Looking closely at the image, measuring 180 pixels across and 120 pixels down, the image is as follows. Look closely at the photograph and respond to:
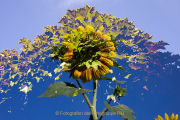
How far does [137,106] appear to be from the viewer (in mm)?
18875

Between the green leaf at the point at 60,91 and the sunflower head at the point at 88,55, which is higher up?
the sunflower head at the point at 88,55

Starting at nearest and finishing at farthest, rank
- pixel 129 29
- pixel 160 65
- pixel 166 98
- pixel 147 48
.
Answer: pixel 129 29
pixel 147 48
pixel 160 65
pixel 166 98

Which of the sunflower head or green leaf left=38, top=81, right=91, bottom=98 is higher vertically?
the sunflower head

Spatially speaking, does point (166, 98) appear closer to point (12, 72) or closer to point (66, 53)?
point (12, 72)

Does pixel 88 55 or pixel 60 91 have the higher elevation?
pixel 88 55

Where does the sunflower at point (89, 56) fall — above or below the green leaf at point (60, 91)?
above

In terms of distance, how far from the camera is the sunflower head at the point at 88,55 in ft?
2.44

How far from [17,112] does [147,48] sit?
A: 19.3 meters

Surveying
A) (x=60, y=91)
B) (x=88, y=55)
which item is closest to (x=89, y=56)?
(x=88, y=55)

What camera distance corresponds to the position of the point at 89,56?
0.77 meters

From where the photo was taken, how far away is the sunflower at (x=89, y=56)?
0.74 meters

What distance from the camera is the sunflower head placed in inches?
29.2

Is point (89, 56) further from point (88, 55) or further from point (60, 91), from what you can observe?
point (60, 91)

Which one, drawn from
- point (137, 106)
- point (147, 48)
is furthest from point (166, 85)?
point (147, 48)
